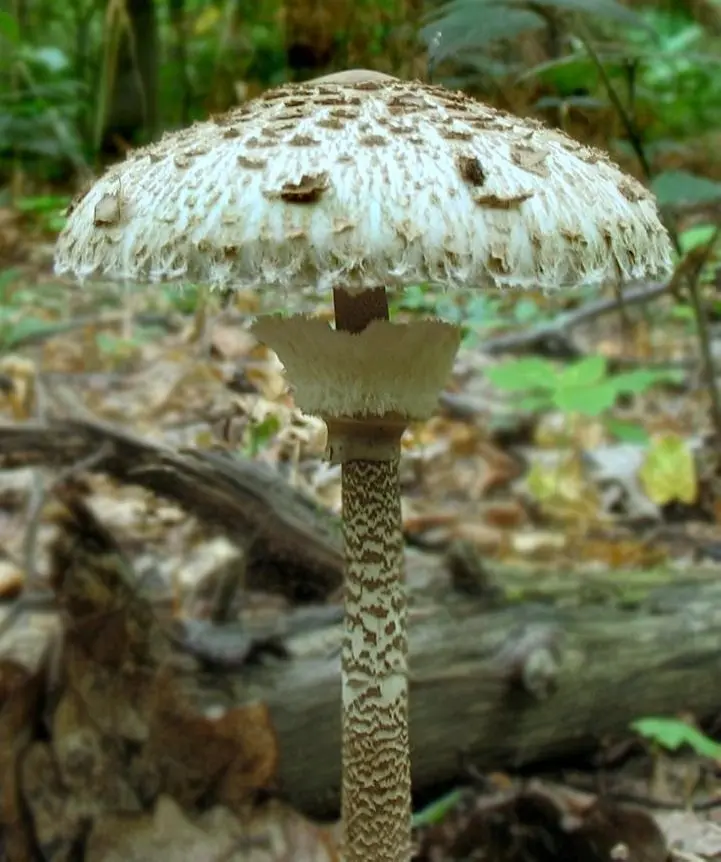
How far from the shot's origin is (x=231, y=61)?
7020 mm

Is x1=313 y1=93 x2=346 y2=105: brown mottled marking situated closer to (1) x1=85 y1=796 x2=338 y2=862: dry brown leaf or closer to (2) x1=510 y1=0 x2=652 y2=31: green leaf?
(2) x1=510 y1=0 x2=652 y2=31: green leaf

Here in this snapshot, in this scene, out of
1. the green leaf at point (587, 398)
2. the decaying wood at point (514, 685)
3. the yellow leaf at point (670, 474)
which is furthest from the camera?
the yellow leaf at point (670, 474)

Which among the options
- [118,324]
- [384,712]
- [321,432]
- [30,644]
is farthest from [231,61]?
[384,712]

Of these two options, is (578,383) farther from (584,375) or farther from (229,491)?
(229,491)

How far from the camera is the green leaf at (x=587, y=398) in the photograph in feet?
10.0

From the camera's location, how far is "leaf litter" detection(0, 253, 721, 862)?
2.12m

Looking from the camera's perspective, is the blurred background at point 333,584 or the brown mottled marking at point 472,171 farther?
the blurred background at point 333,584

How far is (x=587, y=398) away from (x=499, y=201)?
1897 mm

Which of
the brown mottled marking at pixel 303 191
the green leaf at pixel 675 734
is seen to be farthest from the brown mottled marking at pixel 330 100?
the green leaf at pixel 675 734

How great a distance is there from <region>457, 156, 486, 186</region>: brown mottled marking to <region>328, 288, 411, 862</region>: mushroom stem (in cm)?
39

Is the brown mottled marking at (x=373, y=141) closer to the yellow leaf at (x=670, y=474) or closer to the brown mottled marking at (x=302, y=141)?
the brown mottled marking at (x=302, y=141)

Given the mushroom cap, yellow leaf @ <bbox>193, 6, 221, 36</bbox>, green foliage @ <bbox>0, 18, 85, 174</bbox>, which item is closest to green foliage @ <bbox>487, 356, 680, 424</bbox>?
the mushroom cap

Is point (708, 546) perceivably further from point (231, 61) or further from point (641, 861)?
point (231, 61)

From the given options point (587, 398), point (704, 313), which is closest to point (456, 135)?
point (587, 398)
